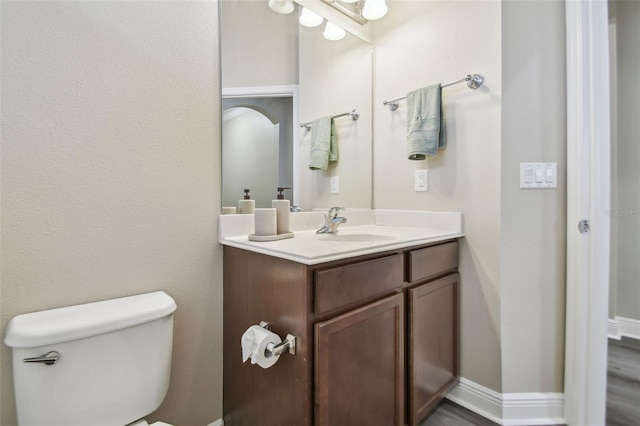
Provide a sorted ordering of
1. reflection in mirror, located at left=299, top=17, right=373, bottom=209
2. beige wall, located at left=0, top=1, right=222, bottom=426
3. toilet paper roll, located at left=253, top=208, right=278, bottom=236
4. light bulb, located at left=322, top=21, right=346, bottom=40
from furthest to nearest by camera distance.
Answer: light bulb, located at left=322, top=21, right=346, bottom=40
reflection in mirror, located at left=299, top=17, right=373, bottom=209
toilet paper roll, located at left=253, top=208, right=278, bottom=236
beige wall, located at left=0, top=1, right=222, bottom=426

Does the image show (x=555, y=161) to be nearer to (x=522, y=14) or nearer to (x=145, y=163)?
(x=522, y=14)

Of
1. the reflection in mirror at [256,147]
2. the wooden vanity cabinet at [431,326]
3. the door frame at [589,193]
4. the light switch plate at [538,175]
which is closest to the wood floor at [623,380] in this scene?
the door frame at [589,193]

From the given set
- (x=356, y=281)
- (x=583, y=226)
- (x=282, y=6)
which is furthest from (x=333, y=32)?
(x=583, y=226)

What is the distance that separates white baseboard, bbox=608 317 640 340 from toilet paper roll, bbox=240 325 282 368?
152 centimetres

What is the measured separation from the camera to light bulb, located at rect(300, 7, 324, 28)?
1.62 m

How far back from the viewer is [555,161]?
1371 mm

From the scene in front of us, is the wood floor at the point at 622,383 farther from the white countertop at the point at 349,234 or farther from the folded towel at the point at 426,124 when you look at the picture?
the folded towel at the point at 426,124

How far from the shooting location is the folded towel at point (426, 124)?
1533 millimetres

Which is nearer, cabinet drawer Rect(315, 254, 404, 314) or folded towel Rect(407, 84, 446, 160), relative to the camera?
cabinet drawer Rect(315, 254, 404, 314)

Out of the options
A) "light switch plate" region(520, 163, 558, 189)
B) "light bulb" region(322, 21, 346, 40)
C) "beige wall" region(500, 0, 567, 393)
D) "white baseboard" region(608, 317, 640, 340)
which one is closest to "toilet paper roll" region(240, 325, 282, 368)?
"beige wall" region(500, 0, 567, 393)

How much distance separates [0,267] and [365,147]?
176 cm

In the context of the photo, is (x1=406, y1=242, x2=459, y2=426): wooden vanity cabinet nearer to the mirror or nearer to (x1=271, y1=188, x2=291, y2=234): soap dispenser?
(x1=271, y1=188, x2=291, y2=234): soap dispenser

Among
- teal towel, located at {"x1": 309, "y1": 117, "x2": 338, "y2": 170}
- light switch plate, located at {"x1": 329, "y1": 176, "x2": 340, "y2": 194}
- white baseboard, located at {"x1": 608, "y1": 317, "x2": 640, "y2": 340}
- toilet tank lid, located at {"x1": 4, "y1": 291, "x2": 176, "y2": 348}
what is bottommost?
white baseboard, located at {"x1": 608, "y1": 317, "x2": 640, "y2": 340}

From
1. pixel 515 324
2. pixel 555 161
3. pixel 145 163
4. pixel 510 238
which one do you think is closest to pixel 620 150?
pixel 555 161
